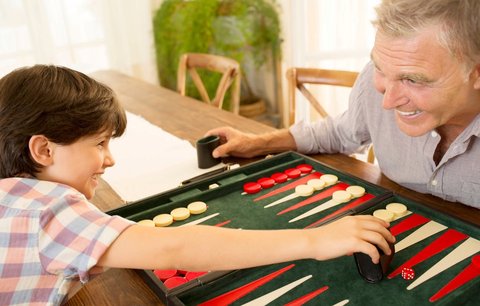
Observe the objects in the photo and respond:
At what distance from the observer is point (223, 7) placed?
14.8 feet

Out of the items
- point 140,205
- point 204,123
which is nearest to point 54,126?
point 140,205

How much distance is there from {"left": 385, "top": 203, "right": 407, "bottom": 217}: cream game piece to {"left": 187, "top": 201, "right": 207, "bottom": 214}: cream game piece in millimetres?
494

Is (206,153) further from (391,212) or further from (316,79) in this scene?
(316,79)

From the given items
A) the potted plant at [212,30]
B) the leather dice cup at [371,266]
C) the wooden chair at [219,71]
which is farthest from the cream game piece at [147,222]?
the potted plant at [212,30]

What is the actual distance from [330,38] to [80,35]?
222 cm

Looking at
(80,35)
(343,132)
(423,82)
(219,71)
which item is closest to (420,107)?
(423,82)

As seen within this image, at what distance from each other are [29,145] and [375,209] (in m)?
0.85

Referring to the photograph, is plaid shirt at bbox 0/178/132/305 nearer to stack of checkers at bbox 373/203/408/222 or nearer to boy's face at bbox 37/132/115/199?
Result: boy's face at bbox 37/132/115/199

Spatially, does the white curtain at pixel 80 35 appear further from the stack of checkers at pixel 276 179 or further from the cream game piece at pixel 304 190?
the cream game piece at pixel 304 190

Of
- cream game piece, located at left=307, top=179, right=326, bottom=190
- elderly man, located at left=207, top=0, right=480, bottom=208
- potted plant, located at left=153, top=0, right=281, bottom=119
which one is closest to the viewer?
elderly man, located at left=207, top=0, right=480, bottom=208

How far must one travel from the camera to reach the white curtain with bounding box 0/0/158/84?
13.2 feet

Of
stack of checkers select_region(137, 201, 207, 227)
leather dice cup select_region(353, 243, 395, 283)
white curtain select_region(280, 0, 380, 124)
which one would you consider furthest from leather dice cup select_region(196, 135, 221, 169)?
white curtain select_region(280, 0, 380, 124)

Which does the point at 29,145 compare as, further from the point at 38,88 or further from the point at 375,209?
the point at 375,209

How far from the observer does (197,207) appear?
1321mm
